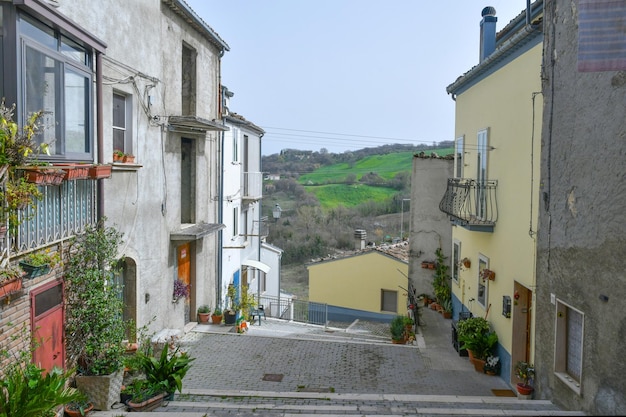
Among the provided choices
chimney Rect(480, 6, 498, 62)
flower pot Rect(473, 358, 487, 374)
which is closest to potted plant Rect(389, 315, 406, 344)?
flower pot Rect(473, 358, 487, 374)

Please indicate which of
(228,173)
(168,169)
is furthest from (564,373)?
(228,173)

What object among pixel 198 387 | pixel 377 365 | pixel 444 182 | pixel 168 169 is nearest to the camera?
pixel 198 387

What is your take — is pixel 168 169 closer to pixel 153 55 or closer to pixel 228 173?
pixel 153 55

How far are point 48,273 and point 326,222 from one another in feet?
162

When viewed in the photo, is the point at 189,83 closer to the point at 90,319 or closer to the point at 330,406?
the point at 90,319

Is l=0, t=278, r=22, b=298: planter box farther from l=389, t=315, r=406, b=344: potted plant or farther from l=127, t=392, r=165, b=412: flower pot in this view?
l=389, t=315, r=406, b=344: potted plant

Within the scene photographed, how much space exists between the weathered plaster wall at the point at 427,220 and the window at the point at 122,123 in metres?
10.9

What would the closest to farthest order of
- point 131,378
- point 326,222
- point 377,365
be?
point 131,378 → point 377,365 → point 326,222

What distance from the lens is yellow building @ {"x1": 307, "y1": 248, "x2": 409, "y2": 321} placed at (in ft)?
87.5

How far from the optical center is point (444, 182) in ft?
63.7

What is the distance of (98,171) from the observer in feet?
26.0

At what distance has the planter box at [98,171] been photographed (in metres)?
7.77

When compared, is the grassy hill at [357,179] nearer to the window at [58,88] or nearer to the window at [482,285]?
the window at [482,285]

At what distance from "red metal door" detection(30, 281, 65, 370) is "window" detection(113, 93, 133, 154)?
4357mm
